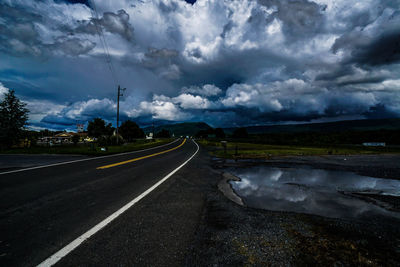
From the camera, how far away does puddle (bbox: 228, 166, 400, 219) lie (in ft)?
13.5

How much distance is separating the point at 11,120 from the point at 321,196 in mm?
36229

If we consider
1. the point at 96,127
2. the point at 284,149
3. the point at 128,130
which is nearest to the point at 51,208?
the point at 284,149

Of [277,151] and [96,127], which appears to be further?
[96,127]

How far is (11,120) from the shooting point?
24.4m

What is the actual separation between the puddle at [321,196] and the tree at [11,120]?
32.5 meters

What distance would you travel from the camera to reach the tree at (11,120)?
2358cm

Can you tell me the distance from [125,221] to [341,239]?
3743 millimetres

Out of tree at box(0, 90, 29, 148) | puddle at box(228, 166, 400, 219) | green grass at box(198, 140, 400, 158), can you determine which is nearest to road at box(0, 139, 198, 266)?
puddle at box(228, 166, 400, 219)

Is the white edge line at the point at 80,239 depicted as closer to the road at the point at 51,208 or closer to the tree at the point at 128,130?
the road at the point at 51,208

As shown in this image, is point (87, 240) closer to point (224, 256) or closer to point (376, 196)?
point (224, 256)

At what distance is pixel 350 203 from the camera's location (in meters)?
4.61

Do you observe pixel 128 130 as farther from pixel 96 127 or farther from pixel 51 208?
pixel 51 208

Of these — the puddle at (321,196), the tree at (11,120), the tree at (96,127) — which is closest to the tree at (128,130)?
the tree at (96,127)

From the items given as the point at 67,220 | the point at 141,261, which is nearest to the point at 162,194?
the point at 67,220
